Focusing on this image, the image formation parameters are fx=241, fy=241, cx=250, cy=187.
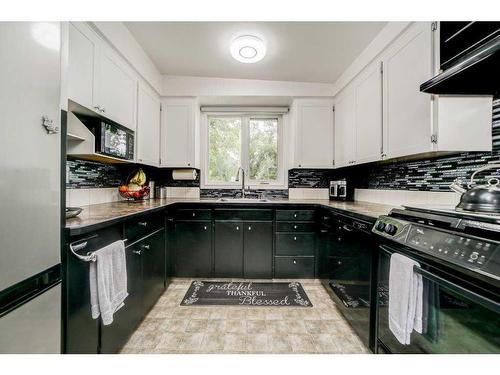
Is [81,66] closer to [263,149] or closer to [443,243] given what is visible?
[443,243]

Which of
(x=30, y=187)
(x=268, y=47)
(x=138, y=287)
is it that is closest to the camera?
(x=30, y=187)

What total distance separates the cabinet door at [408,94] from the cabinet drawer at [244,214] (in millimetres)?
1320

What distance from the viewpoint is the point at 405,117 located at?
1710mm

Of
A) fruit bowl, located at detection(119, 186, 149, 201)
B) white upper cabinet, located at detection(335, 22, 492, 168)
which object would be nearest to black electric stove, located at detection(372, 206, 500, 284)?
white upper cabinet, located at detection(335, 22, 492, 168)

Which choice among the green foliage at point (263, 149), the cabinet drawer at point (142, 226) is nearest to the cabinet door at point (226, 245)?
the cabinet drawer at point (142, 226)

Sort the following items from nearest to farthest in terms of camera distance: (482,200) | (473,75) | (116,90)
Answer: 1. (482,200)
2. (473,75)
3. (116,90)

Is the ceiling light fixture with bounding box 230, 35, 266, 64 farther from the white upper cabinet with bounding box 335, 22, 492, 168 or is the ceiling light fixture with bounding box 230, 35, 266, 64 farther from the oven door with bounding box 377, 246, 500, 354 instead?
the oven door with bounding box 377, 246, 500, 354

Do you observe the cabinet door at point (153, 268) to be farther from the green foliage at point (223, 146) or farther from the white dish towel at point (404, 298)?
the white dish towel at point (404, 298)

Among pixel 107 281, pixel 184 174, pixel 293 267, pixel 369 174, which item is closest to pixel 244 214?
pixel 293 267

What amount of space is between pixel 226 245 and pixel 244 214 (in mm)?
399

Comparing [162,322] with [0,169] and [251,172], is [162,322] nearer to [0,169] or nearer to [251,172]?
[0,169]

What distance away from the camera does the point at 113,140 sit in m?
1.88
